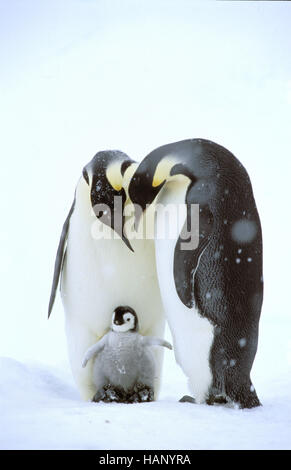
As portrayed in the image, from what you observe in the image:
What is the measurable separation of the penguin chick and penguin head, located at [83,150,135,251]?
25 cm

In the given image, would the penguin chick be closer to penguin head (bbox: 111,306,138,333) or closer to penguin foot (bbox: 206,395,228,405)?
penguin head (bbox: 111,306,138,333)

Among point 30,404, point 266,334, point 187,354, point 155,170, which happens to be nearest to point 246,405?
point 187,354

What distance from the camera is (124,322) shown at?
1.72 metres

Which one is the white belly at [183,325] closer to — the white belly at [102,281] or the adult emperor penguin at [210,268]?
the adult emperor penguin at [210,268]

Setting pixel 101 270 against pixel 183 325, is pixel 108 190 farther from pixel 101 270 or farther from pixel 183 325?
pixel 183 325

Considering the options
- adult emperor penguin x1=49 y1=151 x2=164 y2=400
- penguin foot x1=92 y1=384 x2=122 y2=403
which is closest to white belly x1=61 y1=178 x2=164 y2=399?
adult emperor penguin x1=49 y1=151 x2=164 y2=400

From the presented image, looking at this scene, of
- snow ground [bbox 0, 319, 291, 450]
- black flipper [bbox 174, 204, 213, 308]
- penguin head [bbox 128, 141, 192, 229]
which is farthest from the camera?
penguin head [bbox 128, 141, 192, 229]

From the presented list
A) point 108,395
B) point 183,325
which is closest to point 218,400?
point 183,325

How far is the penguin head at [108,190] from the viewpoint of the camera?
1.68 metres

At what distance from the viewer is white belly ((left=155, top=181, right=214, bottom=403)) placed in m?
1.59

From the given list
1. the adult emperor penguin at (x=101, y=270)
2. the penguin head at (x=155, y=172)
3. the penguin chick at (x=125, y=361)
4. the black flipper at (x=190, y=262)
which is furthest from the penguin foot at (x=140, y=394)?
the penguin head at (x=155, y=172)

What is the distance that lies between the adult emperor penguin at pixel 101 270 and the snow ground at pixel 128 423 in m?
0.29
